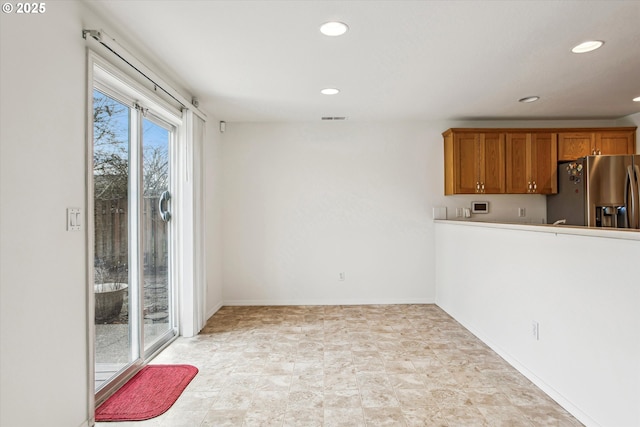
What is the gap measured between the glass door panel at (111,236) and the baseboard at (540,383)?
3046 millimetres

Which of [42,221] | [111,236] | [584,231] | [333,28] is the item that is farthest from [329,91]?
[42,221]

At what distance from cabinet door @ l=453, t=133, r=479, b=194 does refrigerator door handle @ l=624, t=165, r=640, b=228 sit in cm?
151

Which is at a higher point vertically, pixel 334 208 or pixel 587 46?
pixel 587 46

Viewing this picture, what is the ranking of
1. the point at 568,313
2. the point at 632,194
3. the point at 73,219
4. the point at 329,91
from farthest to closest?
the point at 632,194, the point at 329,91, the point at 568,313, the point at 73,219

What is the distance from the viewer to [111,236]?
256 cm

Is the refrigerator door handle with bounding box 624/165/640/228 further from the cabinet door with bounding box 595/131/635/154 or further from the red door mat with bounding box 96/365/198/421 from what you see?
the red door mat with bounding box 96/365/198/421

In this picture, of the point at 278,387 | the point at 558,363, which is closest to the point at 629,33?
the point at 558,363

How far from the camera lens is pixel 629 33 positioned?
247 centimetres

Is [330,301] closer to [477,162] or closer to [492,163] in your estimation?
[477,162]

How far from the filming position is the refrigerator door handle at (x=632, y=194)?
12.4 ft

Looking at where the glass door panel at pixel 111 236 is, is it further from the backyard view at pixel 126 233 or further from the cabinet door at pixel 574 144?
the cabinet door at pixel 574 144

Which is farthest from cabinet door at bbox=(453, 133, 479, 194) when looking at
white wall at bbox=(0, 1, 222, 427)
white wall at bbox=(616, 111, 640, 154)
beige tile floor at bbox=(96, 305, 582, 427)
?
white wall at bbox=(0, 1, 222, 427)

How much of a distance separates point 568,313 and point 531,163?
294 cm

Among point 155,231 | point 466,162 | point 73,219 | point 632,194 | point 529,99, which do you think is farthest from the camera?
point 466,162
